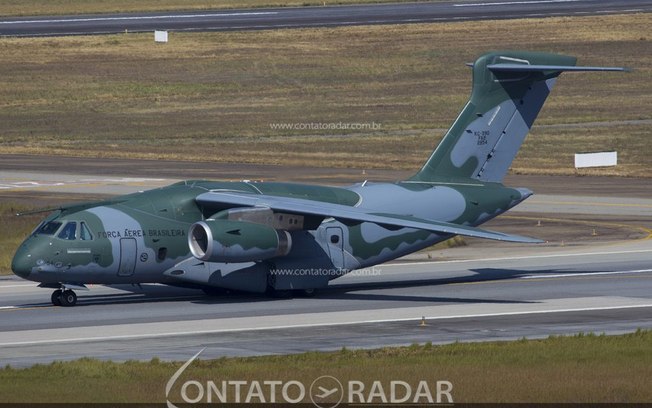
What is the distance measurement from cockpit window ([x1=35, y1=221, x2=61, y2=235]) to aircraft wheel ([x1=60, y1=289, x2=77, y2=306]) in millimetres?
1761

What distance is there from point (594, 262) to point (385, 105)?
43453 mm

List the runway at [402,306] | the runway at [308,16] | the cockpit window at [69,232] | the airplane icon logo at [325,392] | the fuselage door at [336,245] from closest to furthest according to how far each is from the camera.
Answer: the airplane icon logo at [325,392]
the runway at [402,306]
the cockpit window at [69,232]
the fuselage door at [336,245]
the runway at [308,16]

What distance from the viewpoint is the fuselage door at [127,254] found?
3150 centimetres

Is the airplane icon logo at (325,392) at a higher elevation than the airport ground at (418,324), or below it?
higher

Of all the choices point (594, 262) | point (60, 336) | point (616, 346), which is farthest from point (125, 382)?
point (594, 262)

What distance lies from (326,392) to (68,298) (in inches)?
502

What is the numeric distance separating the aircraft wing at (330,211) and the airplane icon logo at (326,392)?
29.5ft

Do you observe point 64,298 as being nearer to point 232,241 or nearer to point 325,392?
point 232,241

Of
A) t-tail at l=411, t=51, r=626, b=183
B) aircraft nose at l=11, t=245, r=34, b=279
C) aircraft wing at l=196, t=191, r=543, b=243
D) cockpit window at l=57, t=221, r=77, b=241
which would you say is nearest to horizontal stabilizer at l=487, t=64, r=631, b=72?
t-tail at l=411, t=51, r=626, b=183

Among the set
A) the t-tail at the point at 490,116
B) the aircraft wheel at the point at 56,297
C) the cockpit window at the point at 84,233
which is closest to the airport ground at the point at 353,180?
the aircraft wheel at the point at 56,297

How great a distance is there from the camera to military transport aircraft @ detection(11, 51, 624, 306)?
3128cm

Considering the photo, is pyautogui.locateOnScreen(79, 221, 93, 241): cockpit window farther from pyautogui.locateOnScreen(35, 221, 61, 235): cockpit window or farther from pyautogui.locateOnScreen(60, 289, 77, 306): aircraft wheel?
pyautogui.locateOnScreen(60, 289, 77, 306): aircraft wheel

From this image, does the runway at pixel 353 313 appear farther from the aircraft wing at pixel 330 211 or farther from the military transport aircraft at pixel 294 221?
the aircraft wing at pixel 330 211

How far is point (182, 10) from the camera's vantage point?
119375 millimetres
